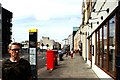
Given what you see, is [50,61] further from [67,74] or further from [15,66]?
[15,66]

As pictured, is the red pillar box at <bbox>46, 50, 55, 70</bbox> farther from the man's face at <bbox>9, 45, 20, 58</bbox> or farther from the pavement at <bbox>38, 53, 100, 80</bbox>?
the man's face at <bbox>9, 45, 20, 58</bbox>

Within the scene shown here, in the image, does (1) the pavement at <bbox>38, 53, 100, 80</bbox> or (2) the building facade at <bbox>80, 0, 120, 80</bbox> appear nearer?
(2) the building facade at <bbox>80, 0, 120, 80</bbox>

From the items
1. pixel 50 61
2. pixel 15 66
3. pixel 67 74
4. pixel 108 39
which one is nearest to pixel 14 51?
pixel 15 66

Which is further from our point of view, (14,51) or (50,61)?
(50,61)

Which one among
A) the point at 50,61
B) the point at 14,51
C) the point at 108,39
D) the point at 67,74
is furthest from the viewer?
the point at 50,61

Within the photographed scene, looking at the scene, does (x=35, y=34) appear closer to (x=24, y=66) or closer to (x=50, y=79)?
(x=50, y=79)

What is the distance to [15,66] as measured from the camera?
6.84 meters

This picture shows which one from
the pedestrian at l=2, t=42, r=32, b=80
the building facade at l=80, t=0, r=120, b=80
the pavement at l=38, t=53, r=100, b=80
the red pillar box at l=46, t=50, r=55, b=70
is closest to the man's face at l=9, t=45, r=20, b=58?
the pedestrian at l=2, t=42, r=32, b=80

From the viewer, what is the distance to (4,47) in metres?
101

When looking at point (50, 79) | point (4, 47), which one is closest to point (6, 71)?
point (50, 79)

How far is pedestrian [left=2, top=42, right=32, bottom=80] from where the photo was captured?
267 inches

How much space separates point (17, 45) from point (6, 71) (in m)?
0.53

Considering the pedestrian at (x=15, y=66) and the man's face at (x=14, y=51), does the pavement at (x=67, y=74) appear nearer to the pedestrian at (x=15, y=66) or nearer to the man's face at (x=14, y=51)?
the pedestrian at (x=15, y=66)

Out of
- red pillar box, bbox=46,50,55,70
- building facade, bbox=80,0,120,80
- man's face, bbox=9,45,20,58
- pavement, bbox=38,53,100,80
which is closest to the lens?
man's face, bbox=9,45,20,58
